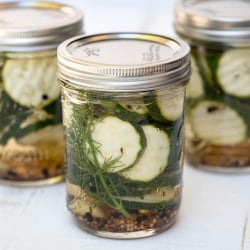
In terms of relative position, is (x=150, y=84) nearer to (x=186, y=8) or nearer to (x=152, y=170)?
(x=152, y=170)

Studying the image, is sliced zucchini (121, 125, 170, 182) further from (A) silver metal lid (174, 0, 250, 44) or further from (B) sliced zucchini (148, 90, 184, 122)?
(A) silver metal lid (174, 0, 250, 44)

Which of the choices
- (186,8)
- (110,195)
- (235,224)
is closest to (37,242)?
(110,195)

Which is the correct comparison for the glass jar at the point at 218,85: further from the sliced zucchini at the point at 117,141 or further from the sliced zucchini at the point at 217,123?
the sliced zucchini at the point at 117,141

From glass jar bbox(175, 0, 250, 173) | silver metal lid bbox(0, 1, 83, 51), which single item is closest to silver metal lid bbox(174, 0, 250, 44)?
glass jar bbox(175, 0, 250, 173)

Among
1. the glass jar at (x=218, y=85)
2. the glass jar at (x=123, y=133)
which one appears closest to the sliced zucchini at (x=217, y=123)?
the glass jar at (x=218, y=85)

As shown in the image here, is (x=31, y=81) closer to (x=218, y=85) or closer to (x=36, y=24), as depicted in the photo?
(x=36, y=24)

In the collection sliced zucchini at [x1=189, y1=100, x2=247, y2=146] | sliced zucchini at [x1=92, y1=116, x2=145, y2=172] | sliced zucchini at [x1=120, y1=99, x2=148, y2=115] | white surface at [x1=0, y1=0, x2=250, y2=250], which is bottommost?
white surface at [x1=0, y1=0, x2=250, y2=250]

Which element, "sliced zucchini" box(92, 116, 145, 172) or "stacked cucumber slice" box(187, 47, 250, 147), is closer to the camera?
"sliced zucchini" box(92, 116, 145, 172)
